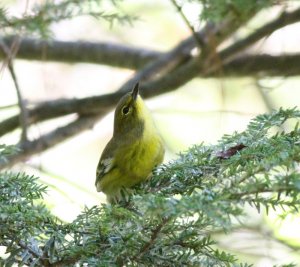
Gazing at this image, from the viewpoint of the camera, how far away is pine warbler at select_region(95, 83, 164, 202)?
2705 millimetres

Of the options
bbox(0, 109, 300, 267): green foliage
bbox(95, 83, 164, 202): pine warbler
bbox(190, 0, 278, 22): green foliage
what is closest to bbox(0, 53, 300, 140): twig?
bbox(95, 83, 164, 202): pine warbler

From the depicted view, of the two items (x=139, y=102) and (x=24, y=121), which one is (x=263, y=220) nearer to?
(x=139, y=102)

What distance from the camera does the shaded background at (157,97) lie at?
3.47 metres

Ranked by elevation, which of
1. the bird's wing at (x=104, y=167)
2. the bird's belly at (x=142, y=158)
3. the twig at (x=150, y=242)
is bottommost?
the twig at (x=150, y=242)

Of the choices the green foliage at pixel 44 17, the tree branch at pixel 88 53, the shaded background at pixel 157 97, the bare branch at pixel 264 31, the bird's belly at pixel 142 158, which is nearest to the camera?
the green foliage at pixel 44 17

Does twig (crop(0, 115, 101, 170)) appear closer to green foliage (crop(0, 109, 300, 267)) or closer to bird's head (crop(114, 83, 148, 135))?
bird's head (crop(114, 83, 148, 135))

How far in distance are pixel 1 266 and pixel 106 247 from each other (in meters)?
0.21

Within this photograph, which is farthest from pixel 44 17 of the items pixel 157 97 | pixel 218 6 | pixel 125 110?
pixel 157 97

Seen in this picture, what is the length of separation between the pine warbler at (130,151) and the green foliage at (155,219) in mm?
1137

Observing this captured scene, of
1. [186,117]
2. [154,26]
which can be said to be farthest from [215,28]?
[154,26]

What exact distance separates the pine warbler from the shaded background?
27 cm

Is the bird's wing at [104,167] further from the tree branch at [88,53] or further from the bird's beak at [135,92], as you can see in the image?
the tree branch at [88,53]

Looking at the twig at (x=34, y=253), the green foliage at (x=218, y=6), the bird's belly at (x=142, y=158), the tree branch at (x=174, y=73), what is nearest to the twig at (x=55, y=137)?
the tree branch at (x=174, y=73)

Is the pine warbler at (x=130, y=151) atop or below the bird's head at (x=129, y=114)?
below
